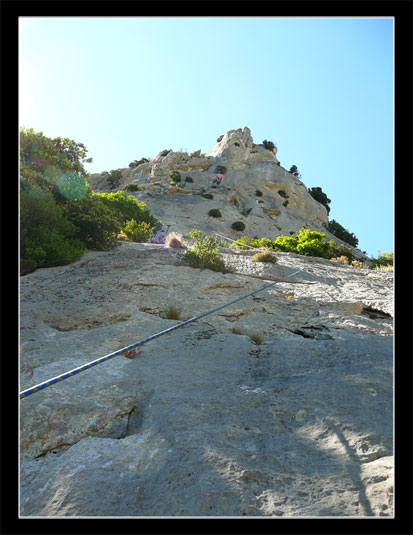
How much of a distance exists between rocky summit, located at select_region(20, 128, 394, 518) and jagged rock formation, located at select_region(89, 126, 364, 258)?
884 inches

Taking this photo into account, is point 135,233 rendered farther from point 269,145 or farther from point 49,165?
point 269,145

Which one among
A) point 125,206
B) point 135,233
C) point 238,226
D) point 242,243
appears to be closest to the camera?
point 135,233

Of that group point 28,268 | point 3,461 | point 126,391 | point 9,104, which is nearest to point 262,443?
point 126,391

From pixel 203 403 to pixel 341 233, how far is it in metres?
47.2

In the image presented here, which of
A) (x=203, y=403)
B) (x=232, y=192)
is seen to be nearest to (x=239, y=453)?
(x=203, y=403)

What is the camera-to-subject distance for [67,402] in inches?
134

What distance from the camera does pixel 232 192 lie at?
4456 centimetres

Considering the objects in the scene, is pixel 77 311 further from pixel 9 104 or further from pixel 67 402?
pixel 9 104

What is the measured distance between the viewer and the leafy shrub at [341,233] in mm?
44156

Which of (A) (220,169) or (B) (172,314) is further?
(A) (220,169)

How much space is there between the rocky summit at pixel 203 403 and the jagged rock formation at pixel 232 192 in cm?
2245

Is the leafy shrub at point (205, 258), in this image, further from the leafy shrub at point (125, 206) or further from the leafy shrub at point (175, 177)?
the leafy shrub at point (175, 177)

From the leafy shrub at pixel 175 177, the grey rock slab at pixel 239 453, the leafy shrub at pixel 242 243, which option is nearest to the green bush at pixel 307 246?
the leafy shrub at pixel 242 243

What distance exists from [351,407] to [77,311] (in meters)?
4.93
